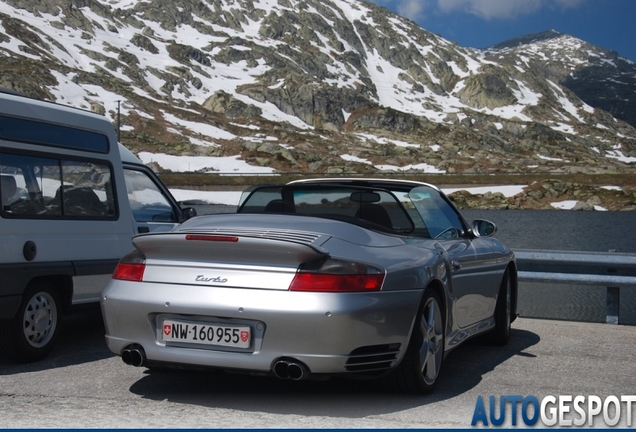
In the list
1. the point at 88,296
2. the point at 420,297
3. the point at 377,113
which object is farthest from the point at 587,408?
the point at 377,113

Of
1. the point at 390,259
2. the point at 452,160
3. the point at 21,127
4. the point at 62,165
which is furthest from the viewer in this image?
the point at 452,160

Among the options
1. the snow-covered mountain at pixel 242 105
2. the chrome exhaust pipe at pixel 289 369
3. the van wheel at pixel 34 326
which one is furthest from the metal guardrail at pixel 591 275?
the snow-covered mountain at pixel 242 105

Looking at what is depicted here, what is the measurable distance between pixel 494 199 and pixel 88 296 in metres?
81.6

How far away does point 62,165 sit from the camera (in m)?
6.75

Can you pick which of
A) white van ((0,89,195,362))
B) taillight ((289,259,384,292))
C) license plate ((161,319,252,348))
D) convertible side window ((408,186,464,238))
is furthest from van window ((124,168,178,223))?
taillight ((289,259,384,292))

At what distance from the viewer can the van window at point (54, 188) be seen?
607 cm

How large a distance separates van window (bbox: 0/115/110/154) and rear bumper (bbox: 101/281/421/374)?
7.03ft

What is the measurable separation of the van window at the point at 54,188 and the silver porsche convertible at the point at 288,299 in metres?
1.63

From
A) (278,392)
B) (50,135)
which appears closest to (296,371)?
(278,392)

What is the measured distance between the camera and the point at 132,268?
4.88 meters

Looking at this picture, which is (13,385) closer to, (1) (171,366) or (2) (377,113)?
(1) (171,366)

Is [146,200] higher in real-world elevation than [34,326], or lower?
higher

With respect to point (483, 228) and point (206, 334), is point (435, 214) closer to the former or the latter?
point (483, 228)

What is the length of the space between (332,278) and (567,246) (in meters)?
37.5
